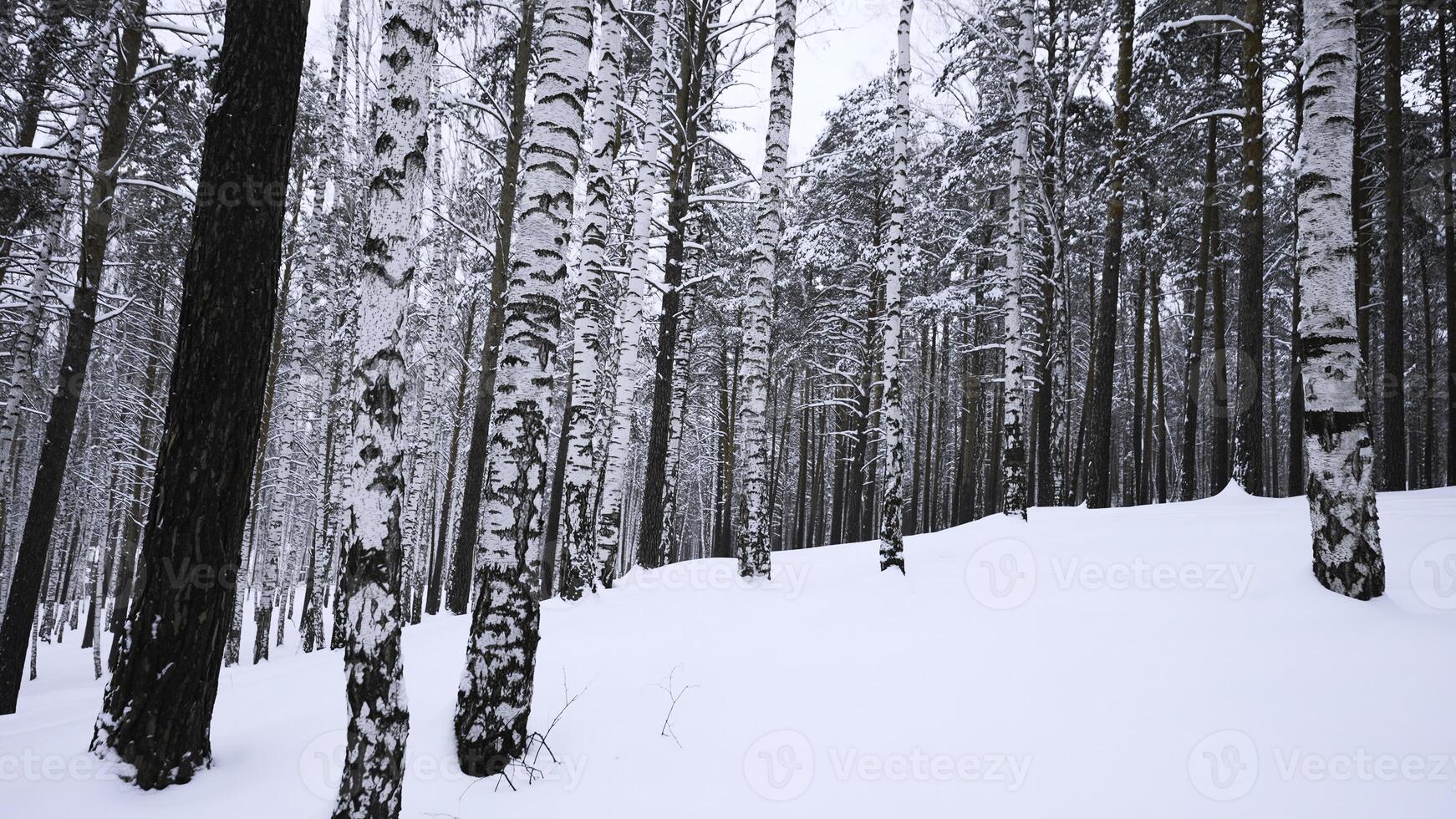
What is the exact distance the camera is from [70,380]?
25.6 feet

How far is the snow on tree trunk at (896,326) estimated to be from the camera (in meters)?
7.87

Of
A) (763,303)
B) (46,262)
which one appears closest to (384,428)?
(763,303)

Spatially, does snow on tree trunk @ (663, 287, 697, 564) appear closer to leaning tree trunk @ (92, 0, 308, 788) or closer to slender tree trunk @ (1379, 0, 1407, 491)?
leaning tree trunk @ (92, 0, 308, 788)

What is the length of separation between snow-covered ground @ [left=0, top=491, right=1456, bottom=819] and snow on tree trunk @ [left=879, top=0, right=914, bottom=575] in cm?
215

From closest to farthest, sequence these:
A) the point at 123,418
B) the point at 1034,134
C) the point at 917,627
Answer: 1. the point at 917,627
2. the point at 1034,134
3. the point at 123,418

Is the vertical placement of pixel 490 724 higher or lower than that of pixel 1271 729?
lower

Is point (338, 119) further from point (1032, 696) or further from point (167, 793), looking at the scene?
point (1032, 696)

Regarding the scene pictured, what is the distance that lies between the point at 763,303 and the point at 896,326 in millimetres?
1863

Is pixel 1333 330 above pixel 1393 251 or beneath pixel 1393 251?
beneath

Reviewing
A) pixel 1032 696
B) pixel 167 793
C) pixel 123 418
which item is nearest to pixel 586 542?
pixel 167 793

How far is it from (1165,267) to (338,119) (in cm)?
2267

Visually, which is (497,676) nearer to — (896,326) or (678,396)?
(896,326)

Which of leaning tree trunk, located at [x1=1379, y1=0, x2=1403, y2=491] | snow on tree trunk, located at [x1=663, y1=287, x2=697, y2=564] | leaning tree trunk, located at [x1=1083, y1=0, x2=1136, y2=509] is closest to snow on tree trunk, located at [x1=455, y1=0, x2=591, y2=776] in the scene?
snow on tree trunk, located at [x1=663, y1=287, x2=697, y2=564]

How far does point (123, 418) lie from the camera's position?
55.8 feet
